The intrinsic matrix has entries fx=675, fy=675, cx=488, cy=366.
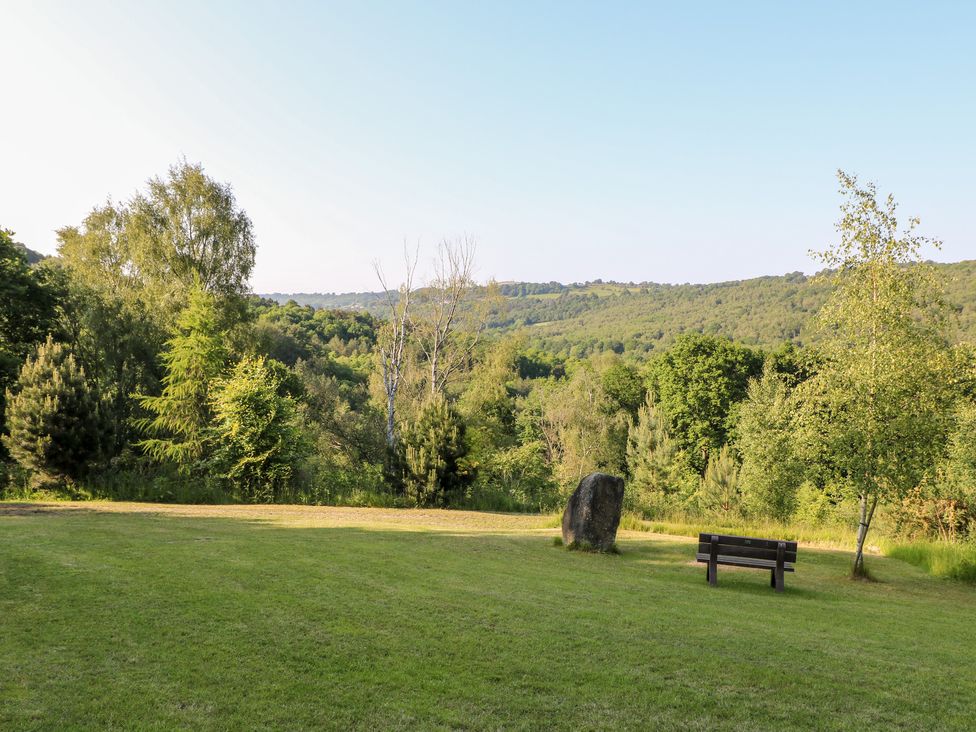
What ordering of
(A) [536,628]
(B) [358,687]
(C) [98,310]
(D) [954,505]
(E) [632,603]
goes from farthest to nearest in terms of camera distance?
(C) [98,310], (D) [954,505], (E) [632,603], (A) [536,628], (B) [358,687]

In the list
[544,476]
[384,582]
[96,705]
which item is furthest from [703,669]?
[544,476]

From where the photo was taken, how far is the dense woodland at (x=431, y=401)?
13.3 metres

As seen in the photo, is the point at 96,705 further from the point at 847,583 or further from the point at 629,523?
the point at 629,523

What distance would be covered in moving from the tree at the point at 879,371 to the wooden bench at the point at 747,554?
2.55 metres

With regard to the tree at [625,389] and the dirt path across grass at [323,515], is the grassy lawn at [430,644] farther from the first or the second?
the tree at [625,389]

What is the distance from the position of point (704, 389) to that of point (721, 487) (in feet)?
35.0

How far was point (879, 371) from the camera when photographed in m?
12.8

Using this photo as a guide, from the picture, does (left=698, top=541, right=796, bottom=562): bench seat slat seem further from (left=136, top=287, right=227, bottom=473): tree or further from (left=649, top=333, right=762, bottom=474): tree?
(left=649, top=333, right=762, bottom=474): tree

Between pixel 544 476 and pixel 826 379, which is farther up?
pixel 826 379

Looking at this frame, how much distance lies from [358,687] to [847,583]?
33.2 ft

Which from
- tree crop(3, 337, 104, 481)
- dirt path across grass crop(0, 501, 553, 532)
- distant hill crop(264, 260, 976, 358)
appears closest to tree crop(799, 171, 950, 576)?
dirt path across grass crop(0, 501, 553, 532)

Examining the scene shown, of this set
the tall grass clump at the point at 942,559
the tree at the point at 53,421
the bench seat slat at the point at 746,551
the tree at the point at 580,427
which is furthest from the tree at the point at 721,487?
the tree at the point at 53,421

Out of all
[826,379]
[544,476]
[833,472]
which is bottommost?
[544,476]

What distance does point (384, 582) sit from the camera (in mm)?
8672
